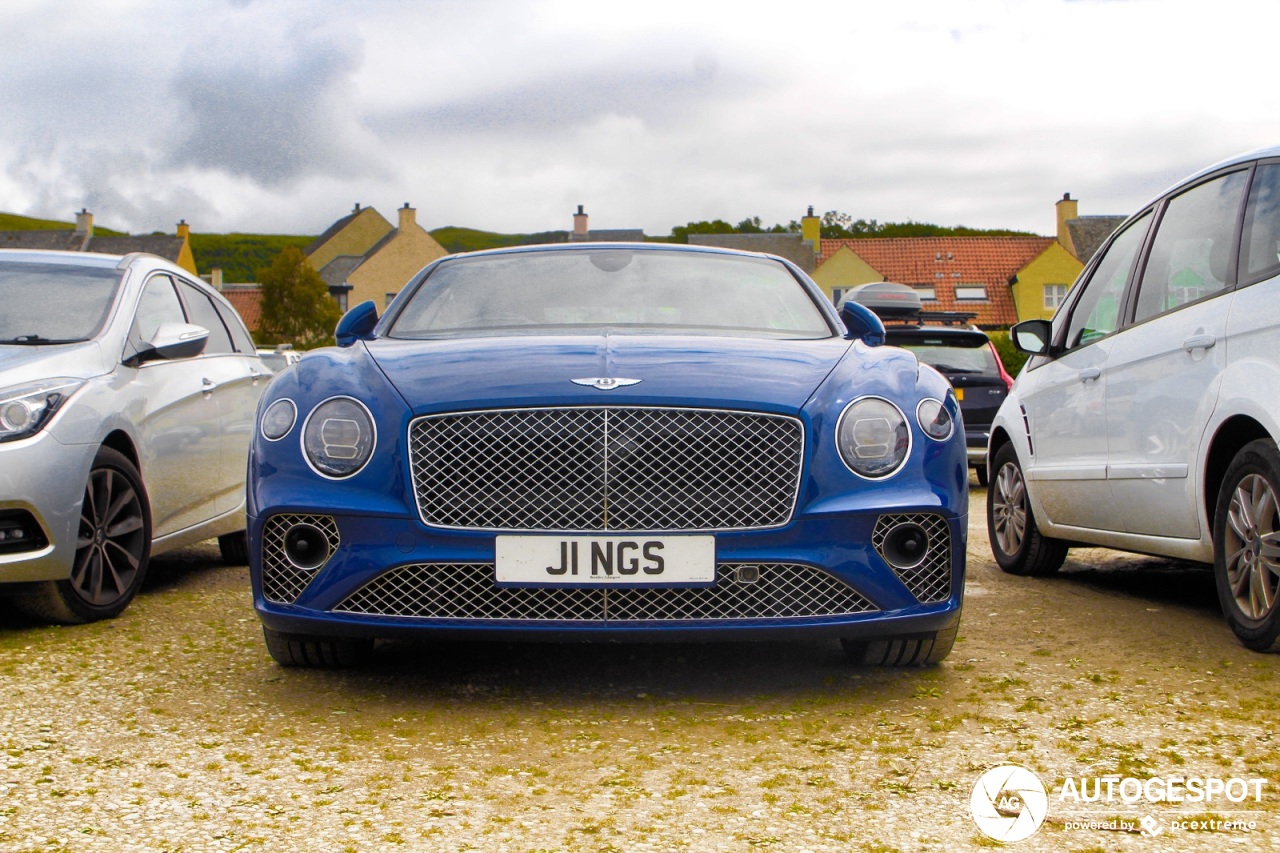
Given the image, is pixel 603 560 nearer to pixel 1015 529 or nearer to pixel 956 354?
pixel 1015 529

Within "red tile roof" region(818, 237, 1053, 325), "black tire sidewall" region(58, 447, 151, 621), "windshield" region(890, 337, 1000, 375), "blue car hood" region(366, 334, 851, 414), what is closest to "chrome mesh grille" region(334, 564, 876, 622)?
"blue car hood" region(366, 334, 851, 414)

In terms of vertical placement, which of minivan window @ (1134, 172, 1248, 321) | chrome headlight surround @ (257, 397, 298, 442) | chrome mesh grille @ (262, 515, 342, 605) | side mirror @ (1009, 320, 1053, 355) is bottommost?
chrome mesh grille @ (262, 515, 342, 605)

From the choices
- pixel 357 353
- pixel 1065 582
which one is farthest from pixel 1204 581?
pixel 357 353

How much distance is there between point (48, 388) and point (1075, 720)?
3949 mm

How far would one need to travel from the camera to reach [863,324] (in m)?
5.24

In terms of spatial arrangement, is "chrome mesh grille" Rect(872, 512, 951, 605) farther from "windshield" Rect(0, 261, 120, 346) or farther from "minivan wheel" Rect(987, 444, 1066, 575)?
"windshield" Rect(0, 261, 120, 346)

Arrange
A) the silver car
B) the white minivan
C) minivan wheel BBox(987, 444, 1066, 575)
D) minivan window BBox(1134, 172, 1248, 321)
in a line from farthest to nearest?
1. minivan wheel BBox(987, 444, 1066, 575)
2. the silver car
3. minivan window BBox(1134, 172, 1248, 321)
4. the white minivan

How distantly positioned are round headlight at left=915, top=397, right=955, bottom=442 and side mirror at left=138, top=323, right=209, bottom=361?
359 cm

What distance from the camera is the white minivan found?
15.0 feet

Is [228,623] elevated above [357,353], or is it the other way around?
[357,353]

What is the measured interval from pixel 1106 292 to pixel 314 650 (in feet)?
12.7

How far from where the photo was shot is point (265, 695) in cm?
431

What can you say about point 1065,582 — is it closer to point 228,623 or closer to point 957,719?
point 957,719

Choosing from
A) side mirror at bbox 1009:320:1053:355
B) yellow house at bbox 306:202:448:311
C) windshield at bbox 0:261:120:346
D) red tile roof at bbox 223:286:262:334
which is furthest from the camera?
red tile roof at bbox 223:286:262:334
